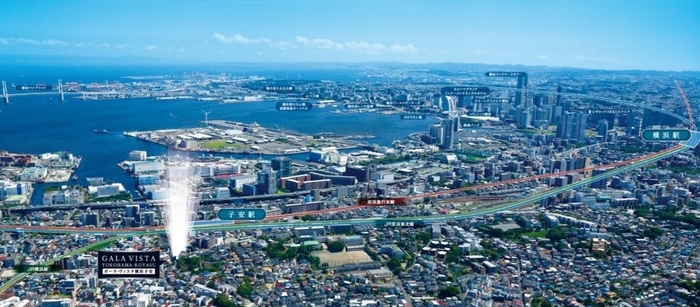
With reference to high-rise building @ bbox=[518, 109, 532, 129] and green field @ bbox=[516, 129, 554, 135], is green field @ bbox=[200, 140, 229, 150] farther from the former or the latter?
high-rise building @ bbox=[518, 109, 532, 129]

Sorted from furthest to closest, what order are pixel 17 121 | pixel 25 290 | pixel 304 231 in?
pixel 17 121 → pixel 304 231 → pixel 25 290

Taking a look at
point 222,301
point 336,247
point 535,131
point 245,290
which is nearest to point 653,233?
point 336,247

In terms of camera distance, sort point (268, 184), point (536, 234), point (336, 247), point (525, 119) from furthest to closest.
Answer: point (525, 119) < point (268, 184) < point (536, 234) < point (336, 247)

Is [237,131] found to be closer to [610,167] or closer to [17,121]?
[17,121]

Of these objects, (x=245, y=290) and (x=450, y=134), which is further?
(x=450, y=134)

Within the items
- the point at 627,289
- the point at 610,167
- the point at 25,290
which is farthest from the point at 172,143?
the point at 627,289

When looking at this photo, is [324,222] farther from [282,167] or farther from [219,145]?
[219,145]

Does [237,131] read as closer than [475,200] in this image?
No
